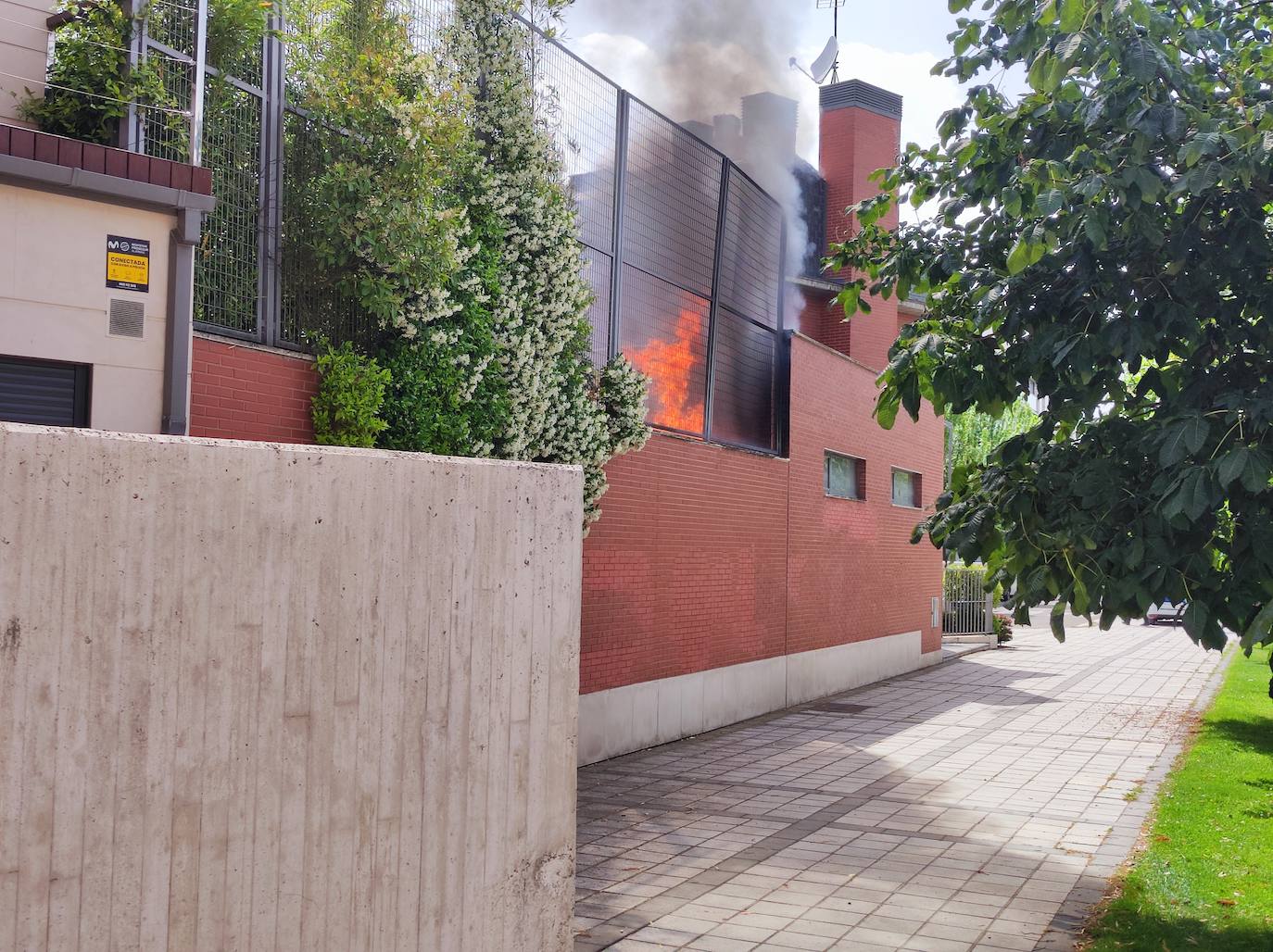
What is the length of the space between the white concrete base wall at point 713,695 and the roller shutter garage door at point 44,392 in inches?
235

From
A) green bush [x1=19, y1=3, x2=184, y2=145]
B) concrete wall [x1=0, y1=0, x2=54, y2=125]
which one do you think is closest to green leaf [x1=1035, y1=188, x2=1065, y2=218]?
green bush [x1=19, y1=3, x2=184, y2=145]

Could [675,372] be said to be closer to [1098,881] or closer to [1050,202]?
[1098,881]

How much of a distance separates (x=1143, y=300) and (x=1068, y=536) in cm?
111

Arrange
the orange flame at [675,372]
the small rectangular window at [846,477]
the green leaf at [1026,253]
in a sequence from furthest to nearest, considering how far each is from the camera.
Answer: the small rectangular window at [846,477] → the orange flame at [675,372] → the green leaf at [1026,253]

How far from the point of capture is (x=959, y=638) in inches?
1101

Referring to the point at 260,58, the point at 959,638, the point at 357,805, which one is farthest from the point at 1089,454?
the point at 959,638

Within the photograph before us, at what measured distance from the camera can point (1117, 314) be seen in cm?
549

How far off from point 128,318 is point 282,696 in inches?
138

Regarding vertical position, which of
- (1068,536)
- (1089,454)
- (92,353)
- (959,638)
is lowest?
(959,638)

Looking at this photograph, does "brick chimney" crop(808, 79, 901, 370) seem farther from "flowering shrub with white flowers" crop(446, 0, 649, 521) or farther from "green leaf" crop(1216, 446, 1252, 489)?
"green leaf" crop(1216, 446, 1252, 489)

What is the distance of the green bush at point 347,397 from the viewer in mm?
8133

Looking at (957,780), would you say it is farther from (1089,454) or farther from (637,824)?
(1089,454)

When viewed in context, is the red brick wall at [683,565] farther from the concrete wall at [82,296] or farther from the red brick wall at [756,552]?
the concrete wall at [82,296]

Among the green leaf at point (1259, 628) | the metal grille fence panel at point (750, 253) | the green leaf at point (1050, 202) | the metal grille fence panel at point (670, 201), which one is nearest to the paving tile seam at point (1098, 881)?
the green leaf at point (1259, 628)
